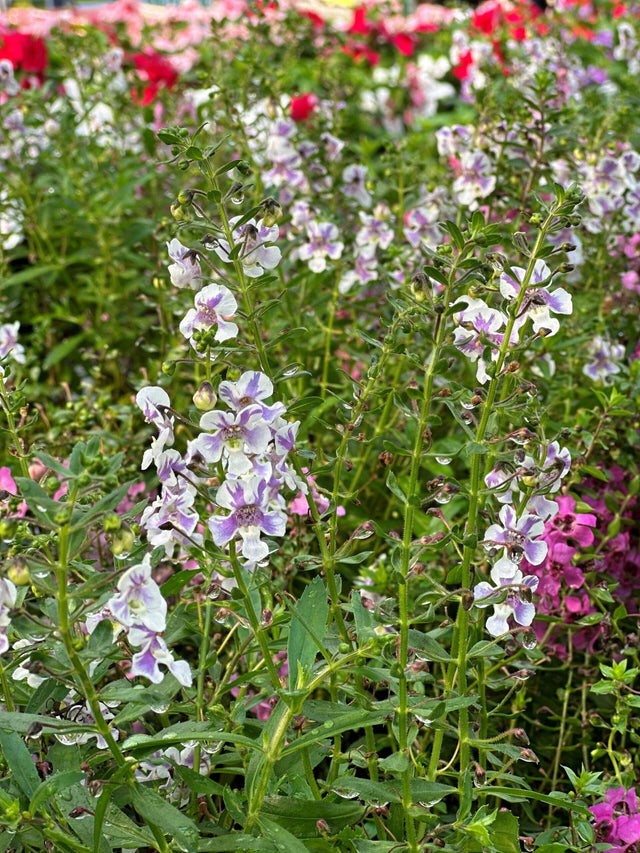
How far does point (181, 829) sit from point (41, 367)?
2.15 m

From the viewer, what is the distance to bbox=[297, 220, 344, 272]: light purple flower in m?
2.38

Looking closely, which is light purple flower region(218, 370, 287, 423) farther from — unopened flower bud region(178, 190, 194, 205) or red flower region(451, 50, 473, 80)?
red flower region(451, 50, 473, 80)

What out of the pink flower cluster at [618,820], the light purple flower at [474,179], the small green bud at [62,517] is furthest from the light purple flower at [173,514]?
the light purple flower at [474,179]

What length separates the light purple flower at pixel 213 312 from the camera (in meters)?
1.36

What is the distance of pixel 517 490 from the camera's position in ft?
5.09

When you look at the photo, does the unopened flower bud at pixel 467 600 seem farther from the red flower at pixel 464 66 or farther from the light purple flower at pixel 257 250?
the red flower at pixel 464 66

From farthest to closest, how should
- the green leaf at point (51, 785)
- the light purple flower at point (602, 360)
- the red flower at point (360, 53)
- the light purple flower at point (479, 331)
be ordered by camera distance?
1. the red flower at point (360, 53)
2. the light purple flower at point (602, 360)
3. the light purple flower at point (479, 331)
4. the green leaf at point (51, 785)

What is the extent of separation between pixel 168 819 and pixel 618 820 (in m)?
0.74

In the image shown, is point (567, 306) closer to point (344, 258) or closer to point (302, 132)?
point (344, 258)

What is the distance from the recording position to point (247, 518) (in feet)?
4.28

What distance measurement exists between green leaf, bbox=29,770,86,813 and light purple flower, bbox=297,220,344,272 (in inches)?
56.4

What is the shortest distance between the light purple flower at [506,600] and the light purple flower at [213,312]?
50 cm

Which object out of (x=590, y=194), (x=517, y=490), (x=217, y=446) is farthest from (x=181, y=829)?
(x=590, y=194)

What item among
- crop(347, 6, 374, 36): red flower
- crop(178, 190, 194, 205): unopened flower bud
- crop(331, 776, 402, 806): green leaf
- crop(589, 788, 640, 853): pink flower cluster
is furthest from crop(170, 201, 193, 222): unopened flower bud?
crop(347, 6, 374, 36): red flower
